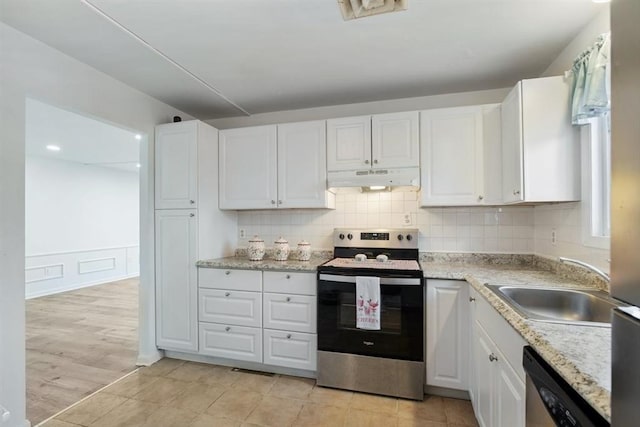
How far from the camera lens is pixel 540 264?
7.86 feet

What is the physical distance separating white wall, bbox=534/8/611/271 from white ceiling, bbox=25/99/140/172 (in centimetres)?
344

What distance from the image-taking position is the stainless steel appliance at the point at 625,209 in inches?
16.6

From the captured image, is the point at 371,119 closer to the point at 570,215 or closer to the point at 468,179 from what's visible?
the point at 468,179

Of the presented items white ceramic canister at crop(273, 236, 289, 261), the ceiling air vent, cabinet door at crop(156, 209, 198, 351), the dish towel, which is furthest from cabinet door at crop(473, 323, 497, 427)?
cabinet door at crop(156, 209, 198, 351)

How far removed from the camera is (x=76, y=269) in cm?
580

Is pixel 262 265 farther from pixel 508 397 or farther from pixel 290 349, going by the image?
pixel 508 397

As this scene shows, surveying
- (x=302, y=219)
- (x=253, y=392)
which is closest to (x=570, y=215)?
(x=302, y=219)

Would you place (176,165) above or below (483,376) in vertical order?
above

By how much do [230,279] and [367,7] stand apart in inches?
87.0

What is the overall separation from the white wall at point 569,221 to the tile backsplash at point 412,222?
189 mm

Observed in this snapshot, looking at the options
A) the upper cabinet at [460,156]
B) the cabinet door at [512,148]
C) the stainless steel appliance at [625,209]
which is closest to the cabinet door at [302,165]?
the upper cabinet at [460,156]

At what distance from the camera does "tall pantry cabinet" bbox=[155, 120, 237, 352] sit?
2756mm

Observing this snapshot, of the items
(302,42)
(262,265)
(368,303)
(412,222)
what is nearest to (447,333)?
(368,303)

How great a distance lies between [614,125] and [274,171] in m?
2.56
